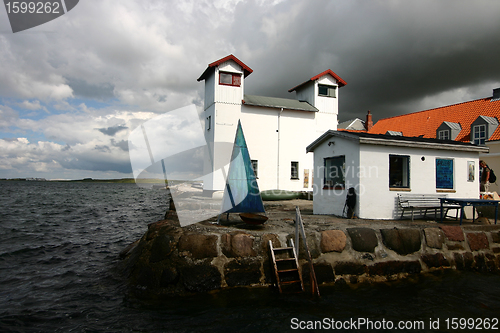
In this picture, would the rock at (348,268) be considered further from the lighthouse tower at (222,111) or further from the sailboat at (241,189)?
the lighthouse tower at (222,111)

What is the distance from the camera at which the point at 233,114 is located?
24672mm

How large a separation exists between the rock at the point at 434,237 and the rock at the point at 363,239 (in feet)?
6.06

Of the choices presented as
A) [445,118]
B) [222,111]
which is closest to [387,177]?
[222,111]

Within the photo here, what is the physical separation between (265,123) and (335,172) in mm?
13583

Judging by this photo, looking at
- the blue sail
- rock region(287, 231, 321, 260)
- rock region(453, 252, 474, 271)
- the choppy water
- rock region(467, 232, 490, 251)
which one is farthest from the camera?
the blue sail

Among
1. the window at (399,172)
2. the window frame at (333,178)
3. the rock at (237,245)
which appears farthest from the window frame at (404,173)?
the rock at (237,245)

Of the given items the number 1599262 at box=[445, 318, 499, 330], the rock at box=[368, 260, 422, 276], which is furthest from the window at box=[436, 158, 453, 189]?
the number 1599262 at box=[445, 318, 499, 330]

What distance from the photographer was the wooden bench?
11.4m

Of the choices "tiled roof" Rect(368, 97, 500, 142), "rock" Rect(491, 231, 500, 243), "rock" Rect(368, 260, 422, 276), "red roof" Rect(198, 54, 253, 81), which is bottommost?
"rock" Rect(368, 260, 422, 276)

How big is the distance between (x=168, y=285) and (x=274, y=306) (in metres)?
2.55

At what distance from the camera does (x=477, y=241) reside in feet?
31.8

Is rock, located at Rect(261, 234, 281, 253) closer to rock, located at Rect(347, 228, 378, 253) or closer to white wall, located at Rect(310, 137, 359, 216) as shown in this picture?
rock, located at Rect(347, 228, 378, 253)

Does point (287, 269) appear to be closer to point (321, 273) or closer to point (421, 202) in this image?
point (321, 273)

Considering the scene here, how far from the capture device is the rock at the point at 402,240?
28.7ft
